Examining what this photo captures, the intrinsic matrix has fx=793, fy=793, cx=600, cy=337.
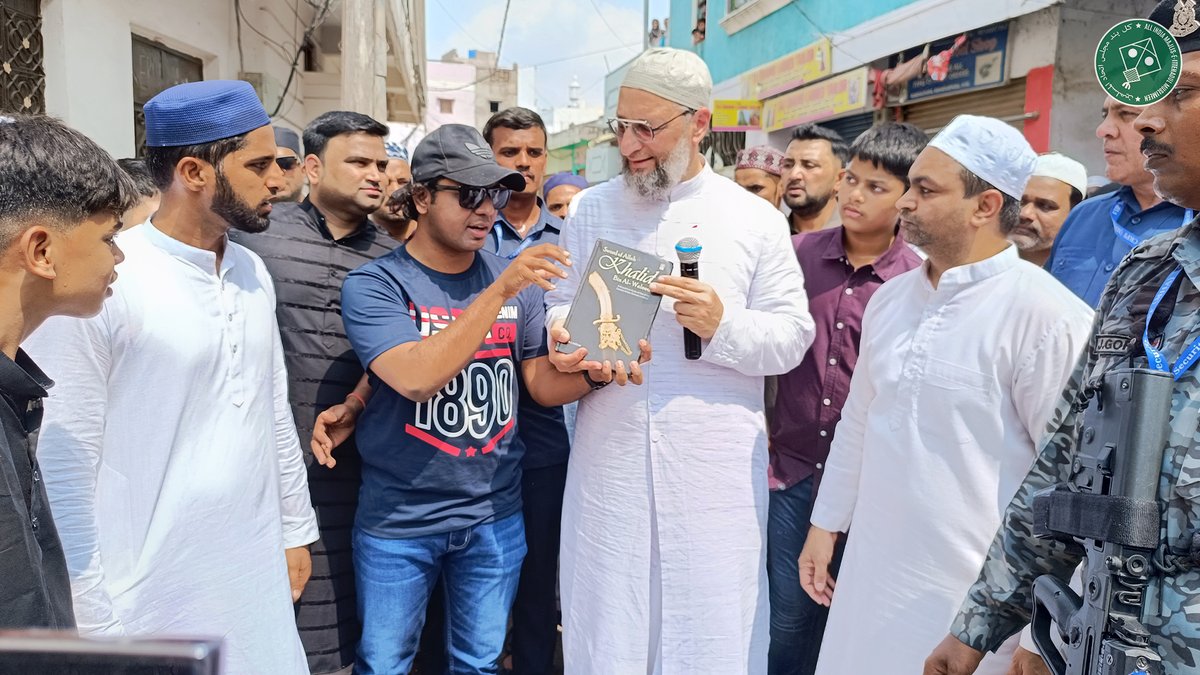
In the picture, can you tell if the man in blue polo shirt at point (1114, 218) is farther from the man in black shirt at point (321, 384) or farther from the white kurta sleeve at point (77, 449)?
the white kurta sleeve at point (77, 449)

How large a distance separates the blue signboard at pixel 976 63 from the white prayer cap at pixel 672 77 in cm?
673

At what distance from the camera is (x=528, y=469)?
296 cm

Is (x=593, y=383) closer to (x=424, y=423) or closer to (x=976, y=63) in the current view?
(x=424, y=423)

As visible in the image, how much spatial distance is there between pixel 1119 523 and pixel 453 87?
39.5 meters

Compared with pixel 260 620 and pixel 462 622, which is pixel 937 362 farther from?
pixel 260 620

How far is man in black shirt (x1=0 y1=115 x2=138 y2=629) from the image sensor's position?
1.18 m

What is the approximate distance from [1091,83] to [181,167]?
801 cm

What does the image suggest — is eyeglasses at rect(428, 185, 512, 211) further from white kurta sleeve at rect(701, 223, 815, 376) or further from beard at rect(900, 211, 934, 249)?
beard at rect(900, 211, 934, 249)

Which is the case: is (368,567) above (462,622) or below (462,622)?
above

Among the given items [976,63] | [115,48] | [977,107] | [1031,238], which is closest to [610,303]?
[1031,238]

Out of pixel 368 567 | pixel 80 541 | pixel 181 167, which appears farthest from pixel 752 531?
pixel 181 167

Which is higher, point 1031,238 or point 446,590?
point 1031,238

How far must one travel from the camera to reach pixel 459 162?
2.54 metres

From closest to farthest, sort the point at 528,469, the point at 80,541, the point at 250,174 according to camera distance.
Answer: the point at 80,541 → the point at 250,174 → the point at 528,469
